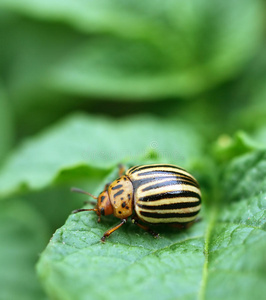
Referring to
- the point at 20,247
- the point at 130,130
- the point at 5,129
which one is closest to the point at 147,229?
the point at 130,130

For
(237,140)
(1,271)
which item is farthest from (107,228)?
(1,271)

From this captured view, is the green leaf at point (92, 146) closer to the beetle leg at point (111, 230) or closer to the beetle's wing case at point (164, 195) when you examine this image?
the beetle's wing case at point (164, 195)

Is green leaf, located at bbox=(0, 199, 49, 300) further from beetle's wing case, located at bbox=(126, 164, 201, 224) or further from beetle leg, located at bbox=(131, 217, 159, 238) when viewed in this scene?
beetle's wing case, located at bbox=(126, 164, 201, 224)

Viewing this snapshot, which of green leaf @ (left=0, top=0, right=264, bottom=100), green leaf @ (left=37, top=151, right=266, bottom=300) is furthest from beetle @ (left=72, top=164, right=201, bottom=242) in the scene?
green leaf @ (left=0, top=0, right=264, bottom=100)

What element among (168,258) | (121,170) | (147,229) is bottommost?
(168,258)

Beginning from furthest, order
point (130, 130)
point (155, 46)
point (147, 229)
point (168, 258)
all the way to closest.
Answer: point (155, 46)
point (130, 130)
point (147, 229)
point (168, 258)

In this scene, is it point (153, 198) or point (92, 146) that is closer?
point (153, 198)

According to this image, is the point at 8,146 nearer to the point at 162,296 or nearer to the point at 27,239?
the point at 27,239

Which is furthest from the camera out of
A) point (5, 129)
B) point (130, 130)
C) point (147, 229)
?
point (5, 129)

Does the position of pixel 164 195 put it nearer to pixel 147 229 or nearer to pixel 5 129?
pixel 147 229
